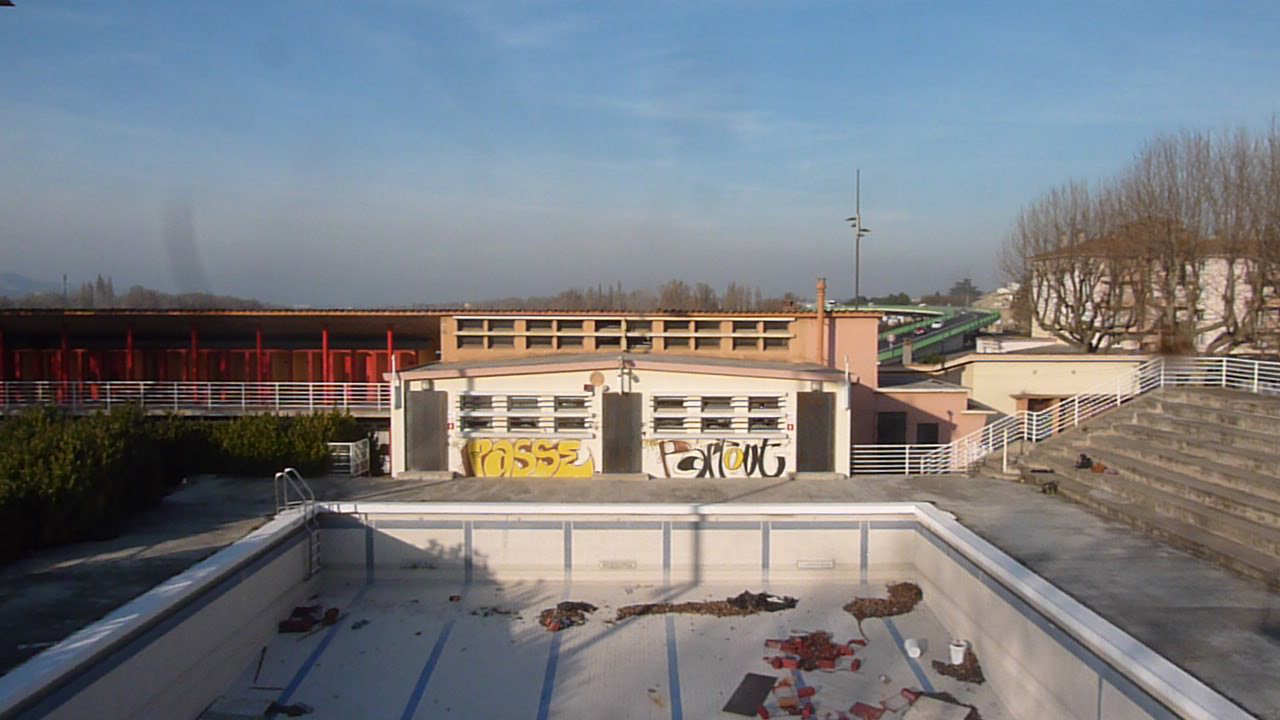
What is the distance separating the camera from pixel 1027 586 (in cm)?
1111

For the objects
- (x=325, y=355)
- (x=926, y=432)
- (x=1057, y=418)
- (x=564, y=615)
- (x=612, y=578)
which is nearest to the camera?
(x=564, y=615)

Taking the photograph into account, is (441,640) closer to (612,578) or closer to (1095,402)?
(612,578)

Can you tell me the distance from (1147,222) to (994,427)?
11472 mm

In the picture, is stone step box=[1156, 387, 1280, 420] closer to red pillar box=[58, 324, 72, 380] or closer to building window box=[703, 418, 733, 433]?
building window box=[703, 418, 733, 433]

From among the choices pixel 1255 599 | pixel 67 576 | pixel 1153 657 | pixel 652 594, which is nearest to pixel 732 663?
pixel 652 594

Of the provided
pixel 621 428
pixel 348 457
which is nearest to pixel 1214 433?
pixel 621 428

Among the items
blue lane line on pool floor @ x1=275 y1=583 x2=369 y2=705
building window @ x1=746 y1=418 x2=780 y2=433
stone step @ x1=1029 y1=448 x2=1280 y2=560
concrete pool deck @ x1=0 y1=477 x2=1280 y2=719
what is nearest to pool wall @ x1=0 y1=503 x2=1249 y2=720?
concrete pool deck @ x1=0 y1=477 x2=1280 y2=719

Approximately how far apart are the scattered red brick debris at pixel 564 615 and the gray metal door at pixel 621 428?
6.02m

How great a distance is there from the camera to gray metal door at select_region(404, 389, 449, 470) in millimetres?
20781

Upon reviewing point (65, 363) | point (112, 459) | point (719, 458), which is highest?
point (65, 363)

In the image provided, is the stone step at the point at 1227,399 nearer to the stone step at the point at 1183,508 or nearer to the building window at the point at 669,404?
the stone step at the point at 1183,508

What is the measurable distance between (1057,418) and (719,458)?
30.6ft

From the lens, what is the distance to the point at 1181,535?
1340 centimetres

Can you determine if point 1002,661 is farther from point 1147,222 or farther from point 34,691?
point 1147,222
